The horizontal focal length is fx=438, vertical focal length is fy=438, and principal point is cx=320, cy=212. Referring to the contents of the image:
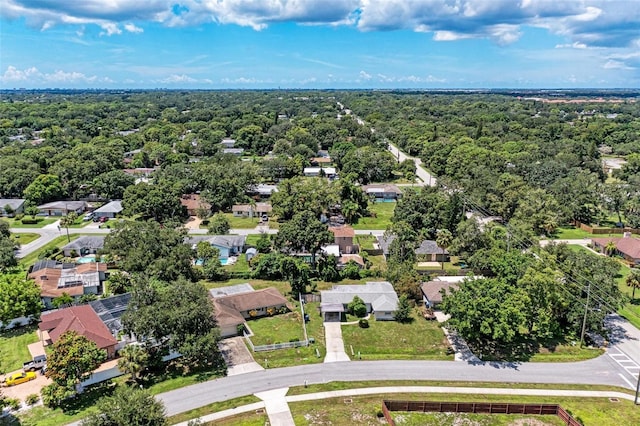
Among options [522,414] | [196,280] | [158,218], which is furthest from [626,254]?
[158,218]

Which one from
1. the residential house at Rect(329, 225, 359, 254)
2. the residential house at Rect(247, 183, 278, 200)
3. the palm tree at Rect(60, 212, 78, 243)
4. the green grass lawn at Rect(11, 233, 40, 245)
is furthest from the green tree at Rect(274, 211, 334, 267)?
the green grass lawn at Rect(11, 233, 40, 245)

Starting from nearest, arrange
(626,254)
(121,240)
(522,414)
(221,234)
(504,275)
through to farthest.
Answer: (522,414), (504,275), (121,240), (626,254), (221,234)

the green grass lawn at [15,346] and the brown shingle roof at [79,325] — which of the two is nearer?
the green grass lawn at [15,346]

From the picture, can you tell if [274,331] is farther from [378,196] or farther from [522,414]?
[378,196]

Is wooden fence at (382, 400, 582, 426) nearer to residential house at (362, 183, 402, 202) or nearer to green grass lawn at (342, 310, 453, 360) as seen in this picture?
green grass lawn at (342, 310, 453, 360)

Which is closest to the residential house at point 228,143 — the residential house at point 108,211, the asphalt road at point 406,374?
the residential house at point 108,211

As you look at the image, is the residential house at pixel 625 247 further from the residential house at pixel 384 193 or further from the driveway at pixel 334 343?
the driveway at pixel 334 343

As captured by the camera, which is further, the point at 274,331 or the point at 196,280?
the point at 196,280
